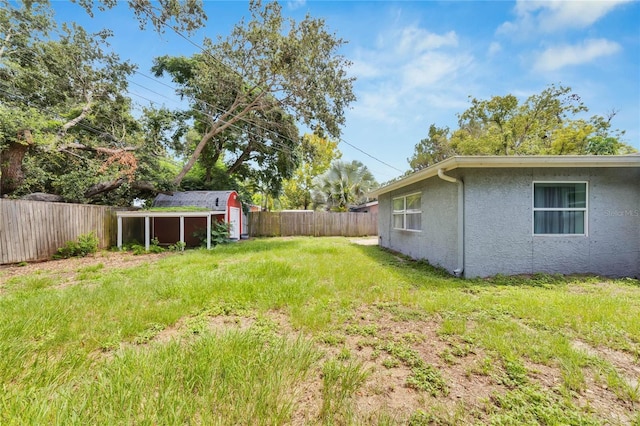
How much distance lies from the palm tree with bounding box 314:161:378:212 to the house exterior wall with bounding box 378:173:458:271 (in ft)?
34.9

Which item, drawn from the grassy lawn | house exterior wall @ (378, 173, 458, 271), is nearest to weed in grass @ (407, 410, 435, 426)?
the grassy lawn

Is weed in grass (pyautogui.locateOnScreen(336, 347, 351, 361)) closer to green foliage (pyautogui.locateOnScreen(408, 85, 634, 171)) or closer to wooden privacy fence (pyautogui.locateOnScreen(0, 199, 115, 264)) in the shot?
wooden privacy fence (pyautogui.locateOnScreen(0, 199, 115, 264))

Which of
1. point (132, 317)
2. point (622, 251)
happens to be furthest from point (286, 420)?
point (622, 251)

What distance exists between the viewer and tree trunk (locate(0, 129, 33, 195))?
29.0ft

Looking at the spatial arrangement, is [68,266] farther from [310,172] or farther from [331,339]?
[310,172]

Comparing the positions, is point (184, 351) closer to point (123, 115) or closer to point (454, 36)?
point (454, 36)

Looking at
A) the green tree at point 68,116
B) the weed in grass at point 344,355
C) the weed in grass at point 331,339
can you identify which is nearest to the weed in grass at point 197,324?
the weed in grass at point 331,339

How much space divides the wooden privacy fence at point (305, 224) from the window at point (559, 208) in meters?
11.1

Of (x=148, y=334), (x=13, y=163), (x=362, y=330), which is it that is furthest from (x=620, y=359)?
(x=13, y=163)

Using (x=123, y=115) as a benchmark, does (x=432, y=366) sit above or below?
below

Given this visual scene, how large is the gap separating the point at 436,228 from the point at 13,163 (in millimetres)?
14549

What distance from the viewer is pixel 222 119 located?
44.3 ft

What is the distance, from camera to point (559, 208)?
5.64 metres

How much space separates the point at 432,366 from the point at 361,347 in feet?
2.31
